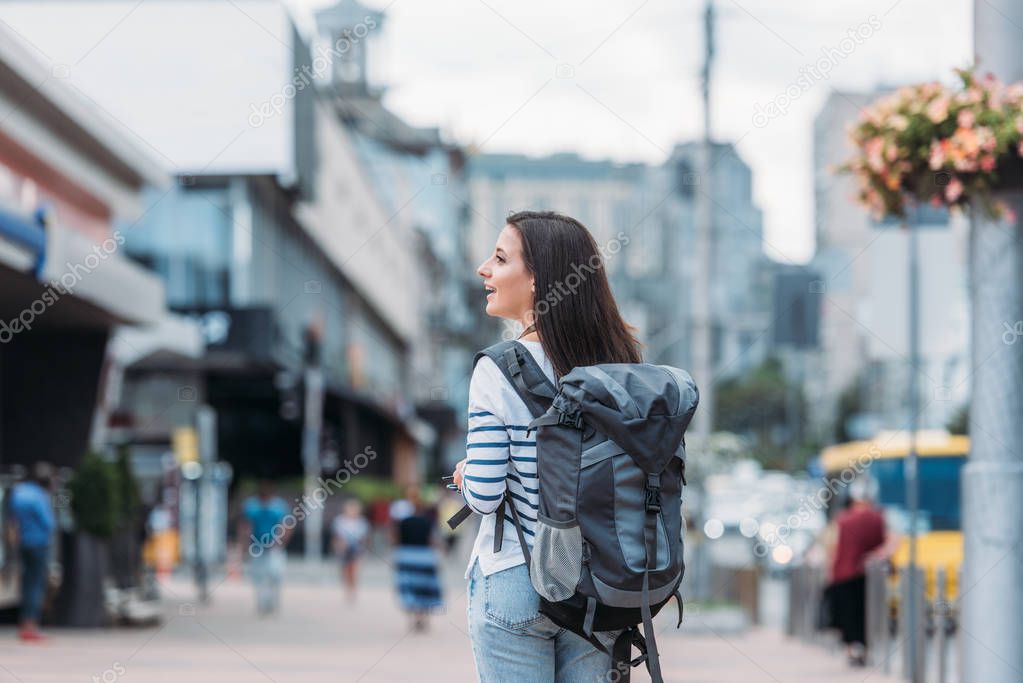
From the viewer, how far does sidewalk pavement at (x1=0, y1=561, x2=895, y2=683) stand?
12312mm

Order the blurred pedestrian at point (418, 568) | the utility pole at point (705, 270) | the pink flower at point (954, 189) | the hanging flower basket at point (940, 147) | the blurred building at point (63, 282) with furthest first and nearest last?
A: the utility pole at point (705, 270) → the blurred pedestrian at point (418, 568) → the blurred building at point (63, 282) → the pink flower at point (954, 189) → the hanging flower basket at point (940, 147)

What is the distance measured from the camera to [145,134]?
1378 inches

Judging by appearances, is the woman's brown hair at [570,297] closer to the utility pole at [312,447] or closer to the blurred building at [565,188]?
the utility pole at [312,447]

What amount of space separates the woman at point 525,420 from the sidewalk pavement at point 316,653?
531 centimetres

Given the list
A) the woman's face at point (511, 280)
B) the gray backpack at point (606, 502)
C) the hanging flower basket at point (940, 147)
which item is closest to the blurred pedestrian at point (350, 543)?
the hanging flower basket at point (940, 147)

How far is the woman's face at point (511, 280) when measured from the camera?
3.71 m

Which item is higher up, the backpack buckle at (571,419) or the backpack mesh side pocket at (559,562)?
the backpack buckle at (571,419)

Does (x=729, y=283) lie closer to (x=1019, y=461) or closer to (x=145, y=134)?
(x=145, y=134)

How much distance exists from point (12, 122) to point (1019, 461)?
12862 millimetres

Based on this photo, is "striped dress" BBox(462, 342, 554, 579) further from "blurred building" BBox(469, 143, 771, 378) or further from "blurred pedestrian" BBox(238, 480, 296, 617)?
"blurred building" BBox(469, 143, 771, 378)

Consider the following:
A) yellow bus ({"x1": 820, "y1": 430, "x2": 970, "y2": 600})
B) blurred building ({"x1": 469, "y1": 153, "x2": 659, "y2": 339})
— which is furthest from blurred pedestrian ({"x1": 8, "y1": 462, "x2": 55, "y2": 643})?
blurred building ({"x1": 469, "y1": 153, "x2": 659, "y2": 339})

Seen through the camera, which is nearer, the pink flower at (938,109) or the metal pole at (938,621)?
the pink flower at (938,109)

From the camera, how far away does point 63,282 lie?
15938 mm

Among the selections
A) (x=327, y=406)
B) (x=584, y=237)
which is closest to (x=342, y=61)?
(x=327, y=406)
